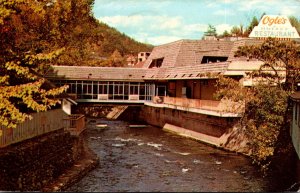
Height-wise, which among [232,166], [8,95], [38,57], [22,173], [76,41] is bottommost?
[232,166]

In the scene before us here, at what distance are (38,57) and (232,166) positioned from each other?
18.1 meters

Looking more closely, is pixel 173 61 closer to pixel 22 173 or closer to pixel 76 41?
pixel 76 41

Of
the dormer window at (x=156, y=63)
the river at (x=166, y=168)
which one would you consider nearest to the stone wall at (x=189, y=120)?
the river at (x=166, y=168)

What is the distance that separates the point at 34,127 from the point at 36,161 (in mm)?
3468

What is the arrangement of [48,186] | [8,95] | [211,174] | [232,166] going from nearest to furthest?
[8,95], [48,186], [211,174], [232,166]

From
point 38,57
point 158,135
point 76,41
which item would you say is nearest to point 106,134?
point 158,135

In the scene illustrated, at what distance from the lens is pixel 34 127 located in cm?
2319

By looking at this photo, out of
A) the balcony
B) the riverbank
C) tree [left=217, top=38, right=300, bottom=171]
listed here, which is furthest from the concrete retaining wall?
the riverbank

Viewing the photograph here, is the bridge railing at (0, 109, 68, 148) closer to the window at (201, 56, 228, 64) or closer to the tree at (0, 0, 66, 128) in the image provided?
the tree at (0, 0, 66, 128)

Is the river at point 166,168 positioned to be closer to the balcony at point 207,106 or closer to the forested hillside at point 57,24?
the balcony at point 207,106

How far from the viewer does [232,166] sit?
97.2 feet

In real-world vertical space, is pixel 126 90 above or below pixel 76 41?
below

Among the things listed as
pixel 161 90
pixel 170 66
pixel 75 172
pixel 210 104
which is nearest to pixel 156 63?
pixel 161 90

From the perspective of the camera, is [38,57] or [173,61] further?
[173,61]
